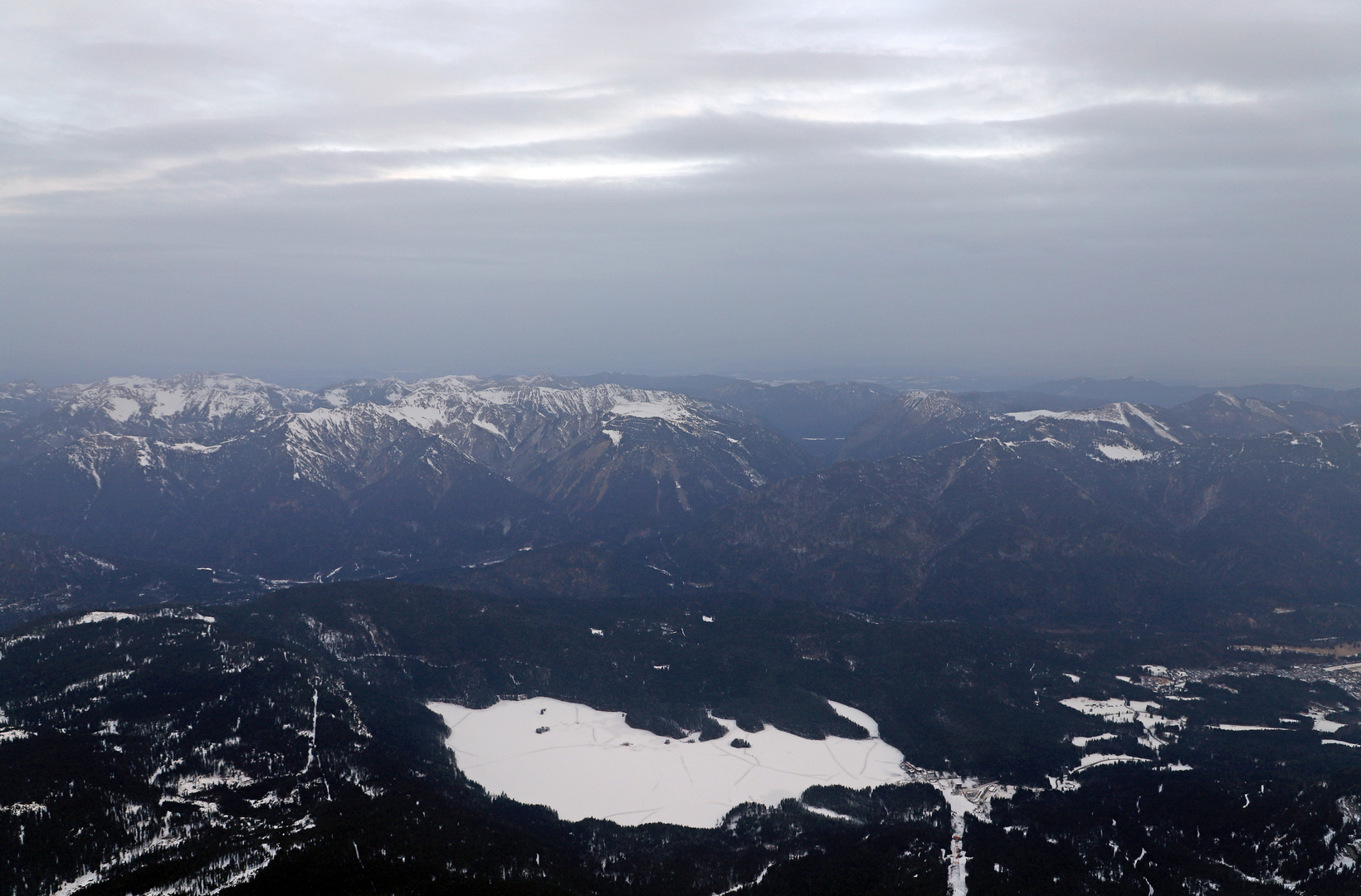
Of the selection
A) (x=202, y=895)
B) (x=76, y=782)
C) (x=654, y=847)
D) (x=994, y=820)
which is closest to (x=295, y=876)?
(x=202, y=895)

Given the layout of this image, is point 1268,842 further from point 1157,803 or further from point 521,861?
point 521,861

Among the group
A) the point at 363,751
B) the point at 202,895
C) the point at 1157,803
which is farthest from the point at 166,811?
the point at 1157,803

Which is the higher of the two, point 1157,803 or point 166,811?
point 166,811

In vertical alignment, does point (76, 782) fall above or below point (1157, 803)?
above

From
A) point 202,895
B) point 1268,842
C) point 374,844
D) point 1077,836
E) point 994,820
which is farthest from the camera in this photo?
point 994,820

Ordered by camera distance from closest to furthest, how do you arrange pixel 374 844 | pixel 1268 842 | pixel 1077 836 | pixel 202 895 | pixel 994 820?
pixel 202 895
pixel 374 844
pixel 1268 842
pixel 1077 836
pixel 994 820

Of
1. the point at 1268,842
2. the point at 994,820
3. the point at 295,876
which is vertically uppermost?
the point at 295,876

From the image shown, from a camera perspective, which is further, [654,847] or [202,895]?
[654,847]

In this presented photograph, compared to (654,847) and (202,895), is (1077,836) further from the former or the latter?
(202,895)

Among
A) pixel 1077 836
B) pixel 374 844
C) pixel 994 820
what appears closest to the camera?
pixel 374 844
